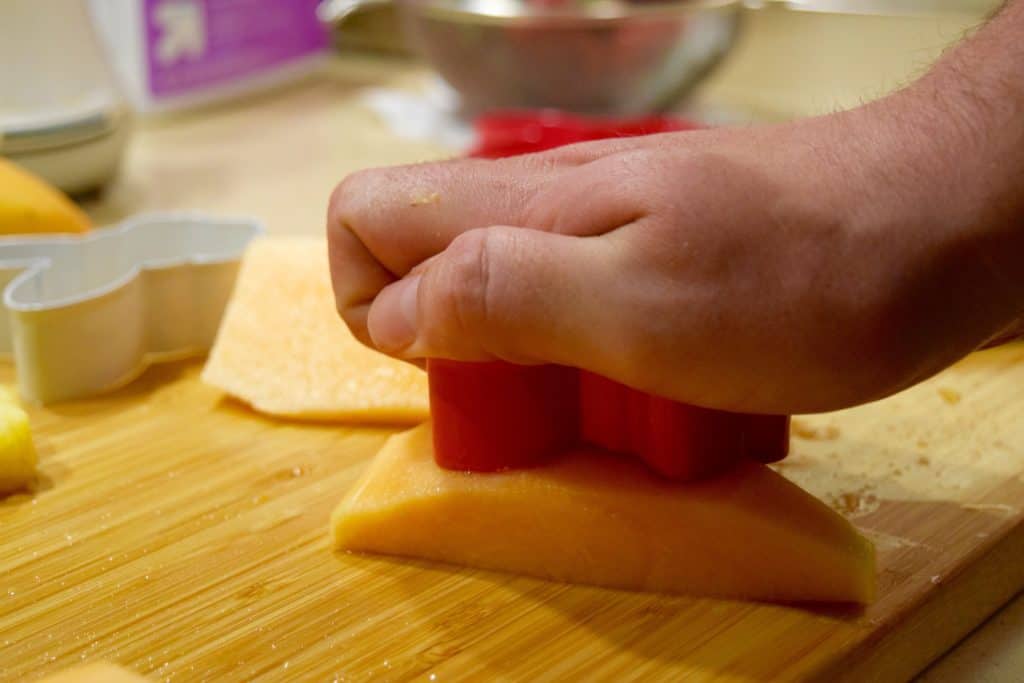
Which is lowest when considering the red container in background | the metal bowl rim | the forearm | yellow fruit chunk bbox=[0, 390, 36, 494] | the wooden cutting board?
the wooden cutting board

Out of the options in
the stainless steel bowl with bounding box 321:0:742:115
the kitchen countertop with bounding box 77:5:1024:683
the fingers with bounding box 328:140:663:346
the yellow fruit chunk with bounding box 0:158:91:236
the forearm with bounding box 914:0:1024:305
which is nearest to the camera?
the forearm with bounding box 914:0:1024:305

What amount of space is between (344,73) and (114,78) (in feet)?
3.31

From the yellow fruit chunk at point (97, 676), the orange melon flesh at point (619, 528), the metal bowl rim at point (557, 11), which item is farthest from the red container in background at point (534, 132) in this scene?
the yellow fruit chunk at point (97, 676)

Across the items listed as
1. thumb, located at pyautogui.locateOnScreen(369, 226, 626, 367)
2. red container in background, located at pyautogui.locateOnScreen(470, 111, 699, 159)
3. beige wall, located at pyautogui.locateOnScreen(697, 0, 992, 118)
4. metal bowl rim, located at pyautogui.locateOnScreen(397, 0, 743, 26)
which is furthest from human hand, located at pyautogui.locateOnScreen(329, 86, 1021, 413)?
beige wall, located at pyautogui.locateOnScreen(697, 0, 992, 118)

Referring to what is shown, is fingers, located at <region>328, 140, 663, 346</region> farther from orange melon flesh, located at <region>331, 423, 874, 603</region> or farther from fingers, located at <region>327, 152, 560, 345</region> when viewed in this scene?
orange melon flesh, located at <region>331, 423, 874, 603</region>

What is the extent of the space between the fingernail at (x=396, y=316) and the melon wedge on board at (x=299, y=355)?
247 mm

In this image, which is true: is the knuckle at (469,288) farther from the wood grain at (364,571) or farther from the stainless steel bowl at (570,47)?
the stainless steel bowl at (570,47)

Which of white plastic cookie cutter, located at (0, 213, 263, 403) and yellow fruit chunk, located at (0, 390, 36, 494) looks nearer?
yellow fruit chunk, located at (0, 390, 36, 494)

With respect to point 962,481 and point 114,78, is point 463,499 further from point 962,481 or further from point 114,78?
point 114,78

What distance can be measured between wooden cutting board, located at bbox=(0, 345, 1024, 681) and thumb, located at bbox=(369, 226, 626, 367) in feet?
0.70

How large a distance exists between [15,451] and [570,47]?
133cm

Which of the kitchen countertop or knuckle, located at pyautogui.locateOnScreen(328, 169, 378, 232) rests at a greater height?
knuckle, located at pyautogui.locateOnScreen(328, 169, 378, 232)

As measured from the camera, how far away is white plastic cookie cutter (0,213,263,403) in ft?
4.13

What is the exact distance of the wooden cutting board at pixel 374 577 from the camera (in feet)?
2.87
